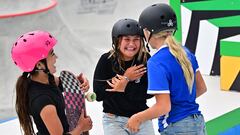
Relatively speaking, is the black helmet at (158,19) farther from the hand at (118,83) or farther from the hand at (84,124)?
the hand at (84,124)

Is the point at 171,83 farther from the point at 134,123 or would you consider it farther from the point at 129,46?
the point at 129,46

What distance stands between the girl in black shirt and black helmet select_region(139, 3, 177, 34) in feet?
2.14

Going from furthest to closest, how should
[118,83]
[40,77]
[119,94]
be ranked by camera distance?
1. [119,94]
2. [118,83]
3. [40,77]

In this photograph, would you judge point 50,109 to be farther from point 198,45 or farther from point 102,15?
point 102,15

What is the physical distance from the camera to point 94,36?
Answer: 40.8 ft

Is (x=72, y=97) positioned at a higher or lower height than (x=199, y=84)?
lower

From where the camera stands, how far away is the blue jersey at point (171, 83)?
2969 millimetres

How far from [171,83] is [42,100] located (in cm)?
85

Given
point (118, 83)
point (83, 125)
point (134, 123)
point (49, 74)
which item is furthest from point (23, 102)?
point (118, 83)

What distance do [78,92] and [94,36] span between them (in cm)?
880

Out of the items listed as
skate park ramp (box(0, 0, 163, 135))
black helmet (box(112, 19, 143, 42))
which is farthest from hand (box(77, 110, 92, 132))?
skate park ramp (box(0, 0, 163, 135))

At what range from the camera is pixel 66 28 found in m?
11.6

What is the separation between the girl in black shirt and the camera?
12.8 ft

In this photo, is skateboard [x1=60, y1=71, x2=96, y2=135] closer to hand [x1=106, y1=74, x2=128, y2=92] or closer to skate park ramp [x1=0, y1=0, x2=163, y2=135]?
hand [x1=106, y1=74, x2=128, y2=92]
